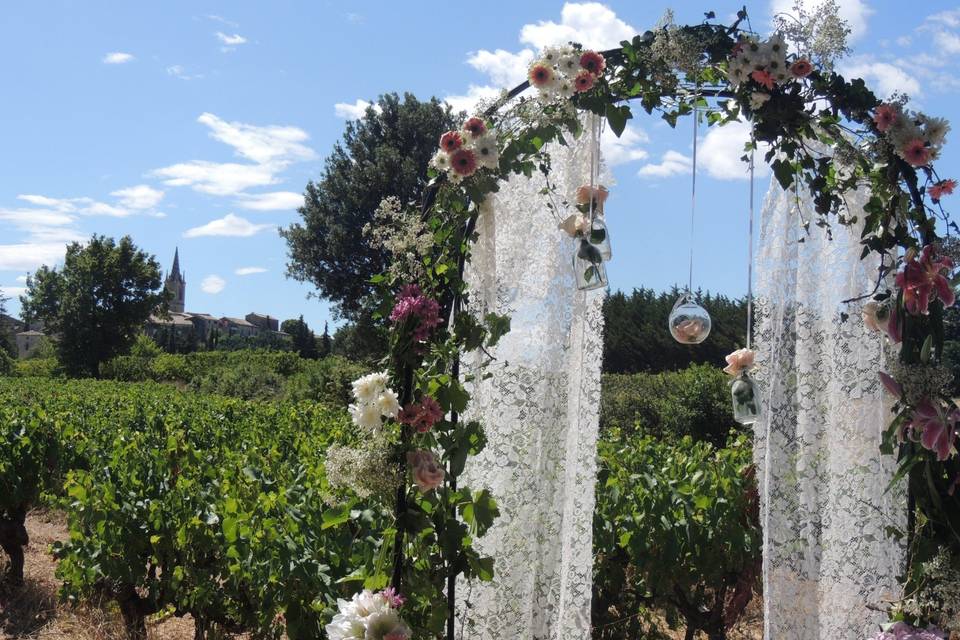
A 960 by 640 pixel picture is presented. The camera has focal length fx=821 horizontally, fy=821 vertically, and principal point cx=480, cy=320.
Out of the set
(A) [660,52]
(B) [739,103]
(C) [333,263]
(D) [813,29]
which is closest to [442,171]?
(A) [660,52]

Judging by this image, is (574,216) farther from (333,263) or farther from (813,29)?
(333,263)

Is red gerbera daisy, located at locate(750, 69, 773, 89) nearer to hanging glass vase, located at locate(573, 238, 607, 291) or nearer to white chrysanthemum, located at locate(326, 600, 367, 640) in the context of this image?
hanging glass vase, located at locate(573, 238, 607, 291)

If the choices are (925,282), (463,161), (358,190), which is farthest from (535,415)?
(358,190)

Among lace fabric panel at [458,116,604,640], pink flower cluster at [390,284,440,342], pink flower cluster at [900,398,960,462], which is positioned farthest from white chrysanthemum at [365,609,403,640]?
pink flower cluster at [900,398,960,462]

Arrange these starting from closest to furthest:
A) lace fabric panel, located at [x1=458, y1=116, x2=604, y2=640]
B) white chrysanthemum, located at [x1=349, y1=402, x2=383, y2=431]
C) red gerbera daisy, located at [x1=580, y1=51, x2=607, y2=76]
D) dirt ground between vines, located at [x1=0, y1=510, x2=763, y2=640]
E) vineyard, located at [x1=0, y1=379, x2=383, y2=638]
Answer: white chrysanthemum, located at [x1=349, y1=402, x2=383, y2=431]
red gerbera daisy, located at [x1=580, y1=51, x2=607, y2=76]
lace fabric panel, located at [x1=458, y1=116, x2=604, y2=640]
vineyard, located at [x1=0, y1=379, x2=383, y2=638]
dirt ground between vines, located at [x1=0, y1=510, x2=763, y2=640]

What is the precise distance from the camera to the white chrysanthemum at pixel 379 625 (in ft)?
7.52

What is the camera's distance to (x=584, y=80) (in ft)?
8.46

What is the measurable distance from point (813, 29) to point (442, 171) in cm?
125

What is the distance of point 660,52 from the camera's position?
2.60 metres

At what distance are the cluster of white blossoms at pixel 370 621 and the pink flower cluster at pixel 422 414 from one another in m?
0.50

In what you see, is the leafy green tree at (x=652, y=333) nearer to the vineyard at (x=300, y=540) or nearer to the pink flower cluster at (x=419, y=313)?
the vineyard at (x=300, y=540)

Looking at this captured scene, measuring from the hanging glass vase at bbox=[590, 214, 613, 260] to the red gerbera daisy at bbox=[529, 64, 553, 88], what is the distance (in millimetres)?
457

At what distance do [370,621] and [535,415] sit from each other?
2.78 feet

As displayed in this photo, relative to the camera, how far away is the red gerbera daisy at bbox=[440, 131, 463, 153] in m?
2.62
